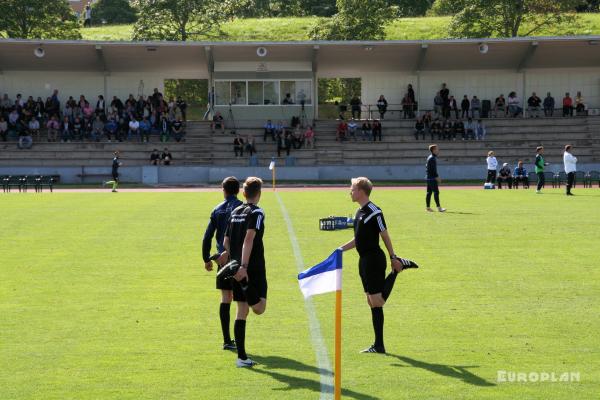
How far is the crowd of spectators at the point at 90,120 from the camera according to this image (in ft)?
155

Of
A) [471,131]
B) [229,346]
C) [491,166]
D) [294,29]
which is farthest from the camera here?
[294,29]

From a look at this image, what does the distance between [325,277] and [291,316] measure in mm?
4053

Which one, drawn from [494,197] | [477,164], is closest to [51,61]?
[477,164]

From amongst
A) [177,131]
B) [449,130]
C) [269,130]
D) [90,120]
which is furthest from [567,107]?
[90,120]

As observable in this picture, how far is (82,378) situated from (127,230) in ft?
42.4

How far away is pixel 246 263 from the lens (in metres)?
8.53

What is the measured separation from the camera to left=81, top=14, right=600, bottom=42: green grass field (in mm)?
85875

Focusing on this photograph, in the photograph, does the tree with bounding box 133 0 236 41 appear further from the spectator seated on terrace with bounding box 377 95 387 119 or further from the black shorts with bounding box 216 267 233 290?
the black shorts with bounding box 216 267 233 290

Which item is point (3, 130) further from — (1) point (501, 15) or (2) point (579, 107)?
(1) point (501, 15)

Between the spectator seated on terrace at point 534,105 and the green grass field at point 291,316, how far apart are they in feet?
97.9

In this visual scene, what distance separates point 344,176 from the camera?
44000mm

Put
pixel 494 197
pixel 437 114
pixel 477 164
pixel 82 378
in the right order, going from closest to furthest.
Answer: pixel 82 378 < pixel 494 197 < pixel 477 164 < pixel 437 114

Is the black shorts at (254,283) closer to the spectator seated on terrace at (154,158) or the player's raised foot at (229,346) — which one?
the player's raised foot at (229,346)

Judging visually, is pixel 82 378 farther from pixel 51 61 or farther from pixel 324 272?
pixel 51 61
